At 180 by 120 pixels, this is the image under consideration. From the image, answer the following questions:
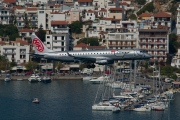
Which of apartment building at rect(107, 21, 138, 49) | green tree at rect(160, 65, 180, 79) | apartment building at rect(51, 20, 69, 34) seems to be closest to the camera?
green tree at rect(160, 65, 180, 79)

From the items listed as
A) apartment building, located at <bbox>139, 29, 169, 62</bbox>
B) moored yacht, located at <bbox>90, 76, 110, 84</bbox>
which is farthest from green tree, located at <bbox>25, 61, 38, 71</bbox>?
apartment building, located at <bbox>139, 29, 169, 62</bbox>

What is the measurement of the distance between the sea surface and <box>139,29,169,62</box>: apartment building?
26.2 feet

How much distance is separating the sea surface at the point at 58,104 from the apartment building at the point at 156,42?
26.2 ft

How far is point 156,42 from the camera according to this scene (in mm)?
119562

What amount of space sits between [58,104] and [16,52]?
19.5 meters

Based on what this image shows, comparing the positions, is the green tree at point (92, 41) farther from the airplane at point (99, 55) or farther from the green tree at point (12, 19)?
the airplane at point (99, 55)

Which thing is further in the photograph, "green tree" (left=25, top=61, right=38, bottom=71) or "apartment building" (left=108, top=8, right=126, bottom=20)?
"apartment building" (left=108, top=8, right=126, bottom=20)

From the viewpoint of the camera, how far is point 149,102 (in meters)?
101

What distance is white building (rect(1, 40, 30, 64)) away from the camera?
122 meters

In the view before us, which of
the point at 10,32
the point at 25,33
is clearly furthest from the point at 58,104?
the point at 10,32

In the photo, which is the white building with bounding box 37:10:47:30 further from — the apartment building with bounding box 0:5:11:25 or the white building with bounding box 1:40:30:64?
the white building with bounding box 1:40:30:64

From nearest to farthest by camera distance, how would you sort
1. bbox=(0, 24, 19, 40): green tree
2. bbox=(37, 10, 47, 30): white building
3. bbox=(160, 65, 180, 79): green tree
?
1. bbox=(160, 65, 180, 79): green tree
2. bbox=(0, 24, 19, 40): green tree
3. bbox=(37, 10, 47, 30): white building

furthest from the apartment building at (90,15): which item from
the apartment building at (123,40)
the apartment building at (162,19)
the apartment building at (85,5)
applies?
the apartment building at (123,40)

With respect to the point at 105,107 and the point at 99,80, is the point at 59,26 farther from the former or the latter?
the point at 105,107
